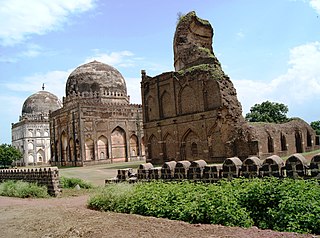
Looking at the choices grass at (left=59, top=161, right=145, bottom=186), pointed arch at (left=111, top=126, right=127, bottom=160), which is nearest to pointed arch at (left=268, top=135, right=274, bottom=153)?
grass at (left=59, top=161, right=145, bottom=186)

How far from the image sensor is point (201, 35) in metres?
30.2

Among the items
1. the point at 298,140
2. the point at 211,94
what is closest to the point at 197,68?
the point at 211,94

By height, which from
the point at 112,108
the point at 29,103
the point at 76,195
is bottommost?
the point at 76,195

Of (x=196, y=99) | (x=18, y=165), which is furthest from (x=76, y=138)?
(x=18, y=165)

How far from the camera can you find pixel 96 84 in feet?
150

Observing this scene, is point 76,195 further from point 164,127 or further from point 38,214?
point 164,127

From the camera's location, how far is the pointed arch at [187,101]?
27194 millimetres

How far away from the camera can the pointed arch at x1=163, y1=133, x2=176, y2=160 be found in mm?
28594

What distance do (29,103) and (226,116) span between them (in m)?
46.2

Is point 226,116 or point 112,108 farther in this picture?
point 112,108

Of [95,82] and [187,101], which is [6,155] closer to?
[95,82]

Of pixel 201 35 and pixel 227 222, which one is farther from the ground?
pixel 201 35

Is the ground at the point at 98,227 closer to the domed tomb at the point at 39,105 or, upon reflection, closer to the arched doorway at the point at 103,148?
the arched doorway at the point at 103,148

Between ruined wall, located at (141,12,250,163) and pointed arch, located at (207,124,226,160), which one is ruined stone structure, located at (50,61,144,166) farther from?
pointed arch, located at (207,124,226,160)
